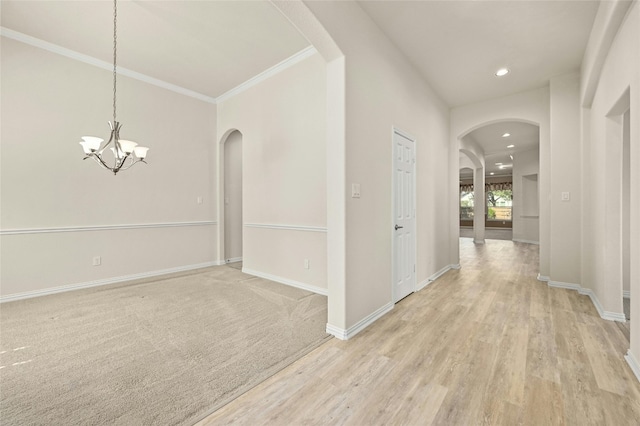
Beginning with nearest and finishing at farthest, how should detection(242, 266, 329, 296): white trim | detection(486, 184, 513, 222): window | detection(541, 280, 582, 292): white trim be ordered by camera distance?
detection(242, 266, 329, 296): white trim, detection(541, 280, 582, 292): white trim, detection(486, 184, 513, 222): window

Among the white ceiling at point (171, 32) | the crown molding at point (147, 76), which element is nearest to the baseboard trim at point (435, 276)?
the crown molding at point (147, 76)

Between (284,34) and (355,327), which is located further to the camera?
(284,34)

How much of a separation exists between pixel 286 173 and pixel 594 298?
13.7 ft

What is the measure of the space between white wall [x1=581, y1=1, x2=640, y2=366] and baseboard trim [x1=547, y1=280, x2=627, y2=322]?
34 millimetres

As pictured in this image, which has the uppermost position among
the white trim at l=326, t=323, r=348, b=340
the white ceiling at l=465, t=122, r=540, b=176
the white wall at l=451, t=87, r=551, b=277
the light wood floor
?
the white ceiling at l=465, t=122, r=540, b=176

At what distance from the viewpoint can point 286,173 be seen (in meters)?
3.95

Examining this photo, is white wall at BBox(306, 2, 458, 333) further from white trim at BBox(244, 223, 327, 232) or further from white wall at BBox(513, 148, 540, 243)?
white wall at BBox(513, 148, 540, 243)

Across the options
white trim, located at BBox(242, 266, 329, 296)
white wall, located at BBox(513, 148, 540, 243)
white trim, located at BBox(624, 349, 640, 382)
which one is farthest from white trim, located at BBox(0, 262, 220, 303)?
white wall, located at BBox(513, 148, 540, 243)

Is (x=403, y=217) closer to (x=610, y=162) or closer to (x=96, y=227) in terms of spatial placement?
(x=610, y=162)

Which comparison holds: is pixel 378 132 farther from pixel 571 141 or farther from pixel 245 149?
pixel 571 141

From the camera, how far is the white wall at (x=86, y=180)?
330cm

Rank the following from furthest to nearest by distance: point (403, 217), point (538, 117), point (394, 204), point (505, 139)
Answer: point (505, 139) < point (538, 117) < point (403, 217) < point (394, 204)

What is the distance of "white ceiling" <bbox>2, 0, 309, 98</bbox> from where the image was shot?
2.78 meters

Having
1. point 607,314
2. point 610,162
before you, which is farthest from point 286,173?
point 607,314
